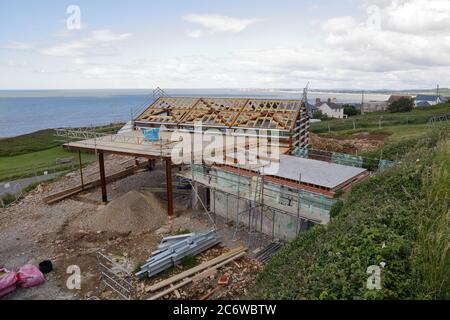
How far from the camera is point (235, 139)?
21.0 metres

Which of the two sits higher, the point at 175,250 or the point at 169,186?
the point at 169,186

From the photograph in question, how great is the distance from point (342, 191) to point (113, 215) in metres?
11.2

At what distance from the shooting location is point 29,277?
11.7 meters

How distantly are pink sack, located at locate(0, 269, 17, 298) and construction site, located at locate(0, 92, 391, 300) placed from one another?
144cm

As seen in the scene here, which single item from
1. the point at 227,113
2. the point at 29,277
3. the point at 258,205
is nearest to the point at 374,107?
the point at 227,113

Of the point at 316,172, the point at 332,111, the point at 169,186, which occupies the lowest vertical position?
the point at 169,186

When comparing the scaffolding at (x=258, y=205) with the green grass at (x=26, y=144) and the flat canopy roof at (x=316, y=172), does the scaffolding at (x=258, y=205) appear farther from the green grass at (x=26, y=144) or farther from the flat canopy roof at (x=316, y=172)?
the green grass at (x=26, y=144)

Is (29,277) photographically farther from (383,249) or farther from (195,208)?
(383,249)

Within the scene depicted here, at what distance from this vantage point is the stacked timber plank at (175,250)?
1195 cm

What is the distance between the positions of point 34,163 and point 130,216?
25.7 meters

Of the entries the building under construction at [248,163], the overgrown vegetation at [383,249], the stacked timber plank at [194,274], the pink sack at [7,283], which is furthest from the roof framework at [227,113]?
the pink sack at [7,283]

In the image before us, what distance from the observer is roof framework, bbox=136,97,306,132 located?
69.6 feet

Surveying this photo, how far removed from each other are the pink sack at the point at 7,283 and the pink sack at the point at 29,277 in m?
0.21
